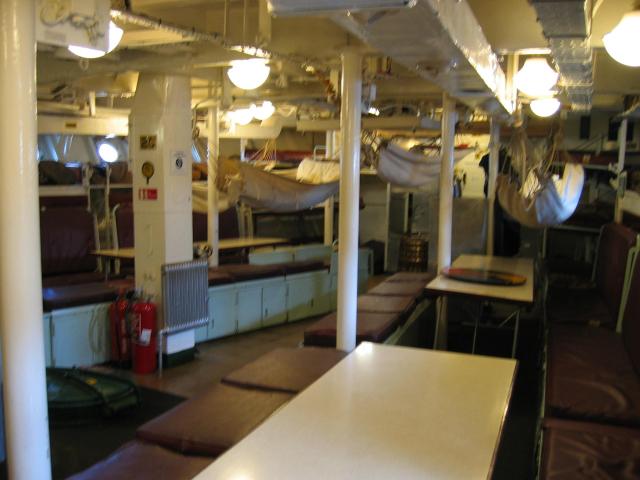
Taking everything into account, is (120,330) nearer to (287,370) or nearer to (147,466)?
(287,370)

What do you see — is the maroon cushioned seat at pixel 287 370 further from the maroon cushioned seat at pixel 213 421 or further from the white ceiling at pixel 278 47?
the white ceiling at pixel 278 47

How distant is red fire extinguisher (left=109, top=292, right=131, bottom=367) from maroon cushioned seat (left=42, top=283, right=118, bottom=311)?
0.41 ft

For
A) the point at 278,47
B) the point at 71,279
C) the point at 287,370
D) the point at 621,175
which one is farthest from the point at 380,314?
the point at 71,279

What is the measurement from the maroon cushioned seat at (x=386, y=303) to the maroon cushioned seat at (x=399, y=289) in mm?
165

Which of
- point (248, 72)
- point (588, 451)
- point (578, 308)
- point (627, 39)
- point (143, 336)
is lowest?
point (143, 336)

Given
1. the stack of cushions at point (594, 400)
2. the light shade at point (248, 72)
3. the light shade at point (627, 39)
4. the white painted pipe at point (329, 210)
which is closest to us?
the stack of cushions at point (594, 400)

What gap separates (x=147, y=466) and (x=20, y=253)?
1015 millimetres

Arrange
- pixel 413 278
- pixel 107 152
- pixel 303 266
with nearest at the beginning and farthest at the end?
pixel 413 278, pixel 303 266, pixel 107 152

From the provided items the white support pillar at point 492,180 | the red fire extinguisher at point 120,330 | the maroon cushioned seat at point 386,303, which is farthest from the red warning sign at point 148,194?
the white support pillar at point 492,180

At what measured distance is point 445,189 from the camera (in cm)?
659

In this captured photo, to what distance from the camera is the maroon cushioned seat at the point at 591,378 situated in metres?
3.38

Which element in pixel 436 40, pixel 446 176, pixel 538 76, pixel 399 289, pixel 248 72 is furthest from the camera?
pixel 446 176

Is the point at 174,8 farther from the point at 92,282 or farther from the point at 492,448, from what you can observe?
the point at 492,448

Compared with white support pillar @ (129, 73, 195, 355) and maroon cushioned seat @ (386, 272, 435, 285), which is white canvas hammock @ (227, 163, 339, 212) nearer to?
white support pillar @ (129, 73, 195, 355)
